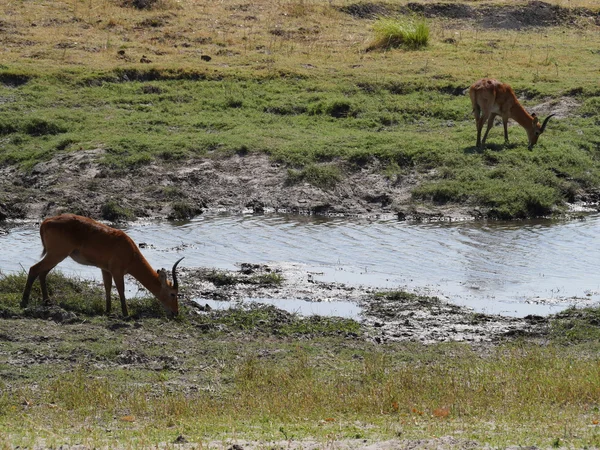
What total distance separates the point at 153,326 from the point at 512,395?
4.22 m

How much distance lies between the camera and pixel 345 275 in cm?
1325

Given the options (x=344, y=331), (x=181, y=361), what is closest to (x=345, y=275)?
(x=344, y=331)

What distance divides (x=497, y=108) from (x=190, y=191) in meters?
6.55

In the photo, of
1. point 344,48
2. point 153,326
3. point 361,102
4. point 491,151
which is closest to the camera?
point 153,326

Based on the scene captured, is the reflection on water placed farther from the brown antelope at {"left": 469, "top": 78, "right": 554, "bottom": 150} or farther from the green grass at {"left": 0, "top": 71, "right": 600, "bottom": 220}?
the brown antelope at {"left": 469, "top": 78, "right": 554, "bottom": 150}

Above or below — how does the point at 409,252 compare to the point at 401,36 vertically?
below

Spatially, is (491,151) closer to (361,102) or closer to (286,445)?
(361,102)

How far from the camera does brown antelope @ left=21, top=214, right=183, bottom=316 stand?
36.0 ft

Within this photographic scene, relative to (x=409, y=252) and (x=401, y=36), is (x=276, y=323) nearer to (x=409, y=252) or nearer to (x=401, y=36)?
(x=409, y=252)

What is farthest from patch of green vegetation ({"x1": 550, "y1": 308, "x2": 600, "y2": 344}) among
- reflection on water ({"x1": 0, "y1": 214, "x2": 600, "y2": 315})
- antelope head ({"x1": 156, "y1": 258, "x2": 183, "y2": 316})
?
antelope head ({"x1": 156, "y1": 258, "x2": 183, "y2": 316})

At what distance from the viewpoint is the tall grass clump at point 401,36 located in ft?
88.1

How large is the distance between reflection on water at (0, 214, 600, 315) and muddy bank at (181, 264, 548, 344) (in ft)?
1.43

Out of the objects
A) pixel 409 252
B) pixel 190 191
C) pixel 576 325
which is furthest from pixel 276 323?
pixel 190 191

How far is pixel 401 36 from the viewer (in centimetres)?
2709
